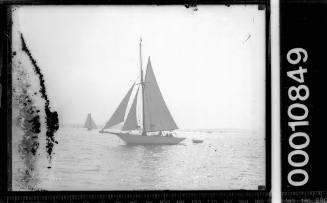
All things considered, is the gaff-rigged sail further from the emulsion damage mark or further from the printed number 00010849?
the printed number 00010849

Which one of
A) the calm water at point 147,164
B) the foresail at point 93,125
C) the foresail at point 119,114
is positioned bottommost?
the calm water at point 147,164

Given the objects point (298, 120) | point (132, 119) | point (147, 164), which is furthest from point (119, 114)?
point (298, 120)

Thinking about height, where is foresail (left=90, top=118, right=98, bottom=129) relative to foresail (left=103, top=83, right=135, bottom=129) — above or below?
below

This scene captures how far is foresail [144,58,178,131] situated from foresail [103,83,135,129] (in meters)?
0.06

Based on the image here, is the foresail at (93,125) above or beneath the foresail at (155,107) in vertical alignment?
beneath

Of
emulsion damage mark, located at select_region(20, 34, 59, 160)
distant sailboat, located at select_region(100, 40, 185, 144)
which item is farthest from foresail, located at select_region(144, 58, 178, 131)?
emulsion damage mark, located at select_region(20, 34, 59, 160)

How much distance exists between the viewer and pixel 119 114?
118 centimetres

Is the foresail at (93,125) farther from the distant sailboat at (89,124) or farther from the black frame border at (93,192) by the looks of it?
the black frame border at (93,192)

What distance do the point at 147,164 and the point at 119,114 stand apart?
0.61ft

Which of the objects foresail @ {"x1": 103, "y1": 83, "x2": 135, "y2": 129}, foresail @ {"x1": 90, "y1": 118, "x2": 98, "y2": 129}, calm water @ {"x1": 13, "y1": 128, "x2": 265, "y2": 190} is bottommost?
calm water @ {"x1": 13, "y1": 128, "x2": 265, "y2": 190}

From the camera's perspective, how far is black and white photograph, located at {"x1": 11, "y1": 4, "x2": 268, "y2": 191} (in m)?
1.18

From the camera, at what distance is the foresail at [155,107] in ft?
3.88

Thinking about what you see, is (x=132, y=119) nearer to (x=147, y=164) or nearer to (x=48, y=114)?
(x=147, y=164)

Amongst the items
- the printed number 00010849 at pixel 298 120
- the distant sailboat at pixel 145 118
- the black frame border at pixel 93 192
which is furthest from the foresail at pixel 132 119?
the printed number 00010849 at pixel 298 120
